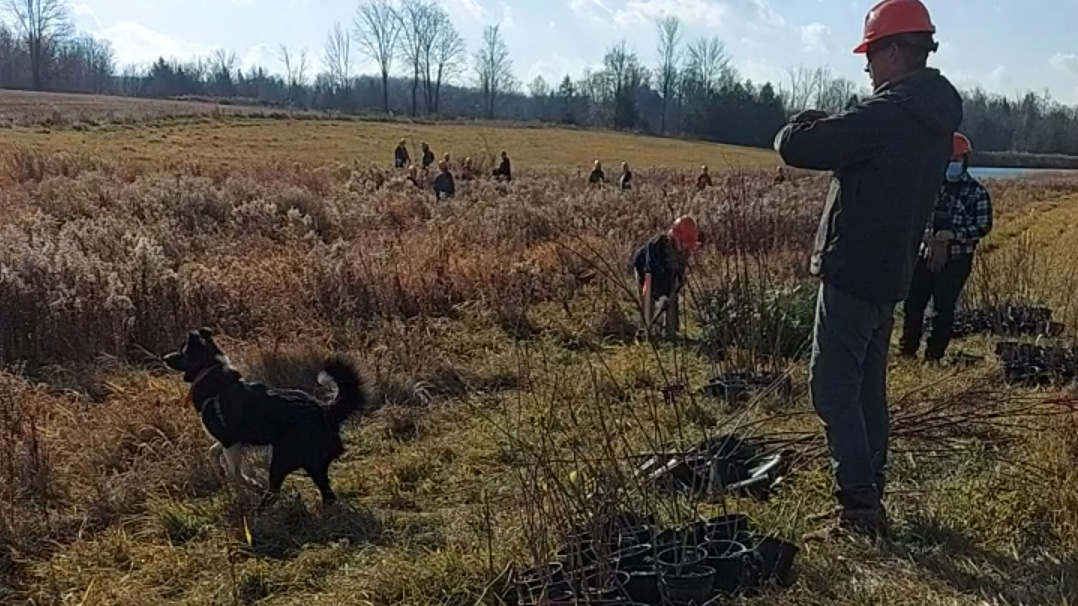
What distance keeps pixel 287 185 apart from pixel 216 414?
1479 cm

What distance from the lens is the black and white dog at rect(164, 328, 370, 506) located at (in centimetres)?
495

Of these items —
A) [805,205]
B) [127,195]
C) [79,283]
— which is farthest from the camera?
[127,195]

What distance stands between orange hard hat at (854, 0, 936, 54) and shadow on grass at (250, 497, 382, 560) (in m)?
3.17

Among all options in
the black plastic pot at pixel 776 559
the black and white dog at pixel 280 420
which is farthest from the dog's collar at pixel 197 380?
the black plastic pot at pixel 776 559

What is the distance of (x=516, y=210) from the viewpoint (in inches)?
641

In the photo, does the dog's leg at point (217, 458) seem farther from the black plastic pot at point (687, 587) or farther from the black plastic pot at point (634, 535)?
the black plastic pot at point (687, 587)

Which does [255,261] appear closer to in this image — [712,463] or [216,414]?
[216,414]

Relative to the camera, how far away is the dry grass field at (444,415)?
3928 mm

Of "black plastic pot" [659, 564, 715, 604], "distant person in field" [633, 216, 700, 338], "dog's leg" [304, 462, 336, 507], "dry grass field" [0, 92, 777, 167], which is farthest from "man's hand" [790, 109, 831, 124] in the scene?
"dry grass field" [0, 92, 777, 167]

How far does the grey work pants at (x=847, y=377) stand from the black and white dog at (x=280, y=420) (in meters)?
2.38

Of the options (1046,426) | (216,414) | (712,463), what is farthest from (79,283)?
(1046,426)

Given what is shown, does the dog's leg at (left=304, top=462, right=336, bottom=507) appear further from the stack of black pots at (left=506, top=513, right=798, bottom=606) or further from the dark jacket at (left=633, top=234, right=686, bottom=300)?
the dark jacket at (left=633, top=234, right=686, bottom=300)

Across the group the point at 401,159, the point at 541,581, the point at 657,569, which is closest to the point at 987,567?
the point at 657,569

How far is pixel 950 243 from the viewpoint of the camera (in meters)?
7.09
